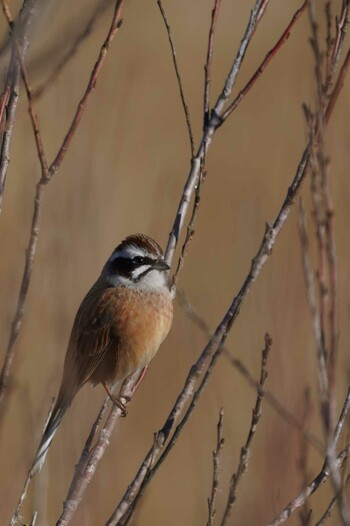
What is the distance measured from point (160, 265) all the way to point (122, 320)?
1.90 feet

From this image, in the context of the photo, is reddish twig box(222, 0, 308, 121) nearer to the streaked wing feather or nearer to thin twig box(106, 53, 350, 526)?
thin twig box(106, 53, 350, 526)

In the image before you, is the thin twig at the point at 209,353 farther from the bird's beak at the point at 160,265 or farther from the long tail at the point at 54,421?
the bird's beak at the point at 160,265

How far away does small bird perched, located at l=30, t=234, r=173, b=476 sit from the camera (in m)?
4.97

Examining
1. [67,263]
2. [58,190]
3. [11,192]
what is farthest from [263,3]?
[11,192]

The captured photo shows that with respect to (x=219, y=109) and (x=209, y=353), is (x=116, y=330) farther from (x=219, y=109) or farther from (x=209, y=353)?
(x=209, y=353)

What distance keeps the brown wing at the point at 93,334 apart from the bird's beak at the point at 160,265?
1.60 feet

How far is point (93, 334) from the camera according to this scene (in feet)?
16.9

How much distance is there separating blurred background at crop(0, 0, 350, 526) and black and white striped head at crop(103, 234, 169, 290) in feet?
0.73

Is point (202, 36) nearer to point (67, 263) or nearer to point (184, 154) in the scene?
point (184, 154)

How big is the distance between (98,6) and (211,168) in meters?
6.83

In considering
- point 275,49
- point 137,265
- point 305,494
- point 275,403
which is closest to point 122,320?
point 137,265

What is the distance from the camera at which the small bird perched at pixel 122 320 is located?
16.3ft

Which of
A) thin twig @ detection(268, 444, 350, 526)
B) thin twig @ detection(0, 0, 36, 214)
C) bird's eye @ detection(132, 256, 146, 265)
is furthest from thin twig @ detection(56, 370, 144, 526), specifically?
bird's eye @ detection(132, 256, 146, 265)

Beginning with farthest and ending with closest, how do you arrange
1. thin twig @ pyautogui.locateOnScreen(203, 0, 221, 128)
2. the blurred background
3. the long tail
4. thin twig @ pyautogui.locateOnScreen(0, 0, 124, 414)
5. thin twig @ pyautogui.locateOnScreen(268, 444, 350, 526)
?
the blurred background
the long tail
thin twig @ pyautogui.locateOnScreen(203, 0, 221, 128)
thin twig @ pyautogui.locateOnScreen(268, 444, 350, 526)
thin twig @ pyautogui.locateOnScreen(0, 0, 124, 414)
